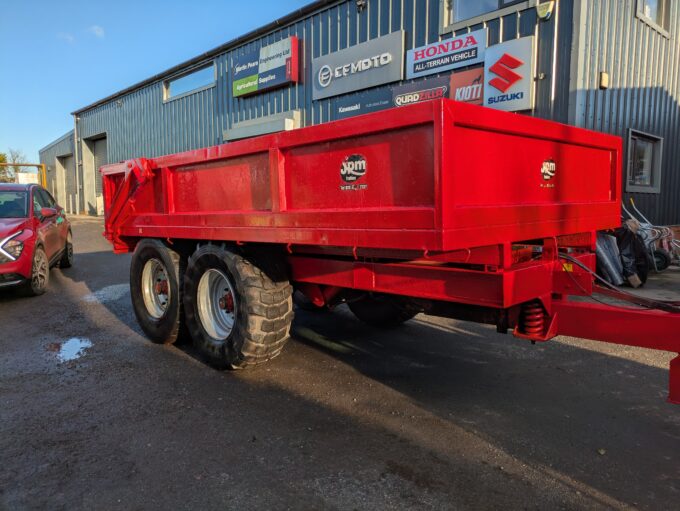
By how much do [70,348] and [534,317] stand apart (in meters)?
4.56

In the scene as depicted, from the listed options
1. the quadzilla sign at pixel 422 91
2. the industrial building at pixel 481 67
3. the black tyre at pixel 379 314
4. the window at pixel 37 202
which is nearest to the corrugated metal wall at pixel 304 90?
the industrial building at pixel 481 67

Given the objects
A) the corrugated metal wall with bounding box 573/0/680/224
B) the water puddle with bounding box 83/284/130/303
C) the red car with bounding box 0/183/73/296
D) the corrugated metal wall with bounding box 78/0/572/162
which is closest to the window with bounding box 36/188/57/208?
the red car with bounding box 0/183/73/296

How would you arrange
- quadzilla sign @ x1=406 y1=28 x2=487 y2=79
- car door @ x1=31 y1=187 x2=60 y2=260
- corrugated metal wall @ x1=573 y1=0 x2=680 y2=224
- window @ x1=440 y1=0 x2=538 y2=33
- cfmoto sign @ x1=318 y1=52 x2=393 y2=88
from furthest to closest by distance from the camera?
cfmoto sign @ x1=318 y1=52 x2=393 y2=88, quadzilla sign @ x1=406 y1=28 x2=487 y2=79, window @ x1=440 y1=0 x2=538 y2=33, corrugated metal wall @ x1=573 y1=0 x2=680 y2=224, car door @ x1=31 y1=187 x2=60 y2=260

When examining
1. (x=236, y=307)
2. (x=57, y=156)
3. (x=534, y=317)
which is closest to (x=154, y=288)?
(x=236, y=307)

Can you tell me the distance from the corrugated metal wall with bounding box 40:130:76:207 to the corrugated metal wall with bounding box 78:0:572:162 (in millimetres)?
7826

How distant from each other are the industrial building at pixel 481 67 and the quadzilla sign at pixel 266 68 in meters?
0.03

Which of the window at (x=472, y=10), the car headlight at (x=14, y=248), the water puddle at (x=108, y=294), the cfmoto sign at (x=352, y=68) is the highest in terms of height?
the window at (x=472, y=10)

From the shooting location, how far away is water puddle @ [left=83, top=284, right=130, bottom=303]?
25.2ft

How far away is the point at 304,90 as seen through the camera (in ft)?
46.3

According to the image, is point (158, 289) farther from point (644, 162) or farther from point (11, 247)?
point (644, 162)

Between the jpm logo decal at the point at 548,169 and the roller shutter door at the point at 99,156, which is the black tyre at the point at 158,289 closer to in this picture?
the jpm logo decal at the point at 548,169

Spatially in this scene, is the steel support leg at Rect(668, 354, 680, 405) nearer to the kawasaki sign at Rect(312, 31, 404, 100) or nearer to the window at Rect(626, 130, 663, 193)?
the window at Rect(626, 130, 663, 193)

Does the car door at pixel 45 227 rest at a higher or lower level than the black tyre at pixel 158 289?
higher

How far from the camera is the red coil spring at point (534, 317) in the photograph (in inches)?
130
